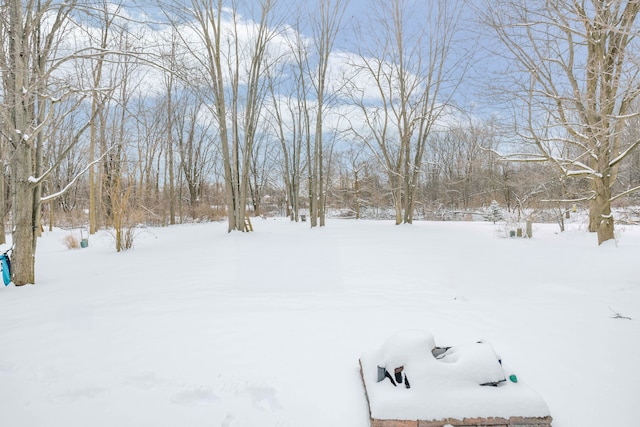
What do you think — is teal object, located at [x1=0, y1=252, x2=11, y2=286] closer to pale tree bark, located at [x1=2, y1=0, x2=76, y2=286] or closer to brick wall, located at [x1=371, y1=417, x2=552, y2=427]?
pale tree bark, located at [x1=2, y1=0, x2=76, y2=286]

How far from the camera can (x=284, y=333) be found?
3.09 m

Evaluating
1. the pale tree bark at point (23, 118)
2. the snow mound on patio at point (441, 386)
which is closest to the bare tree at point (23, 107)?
the pale tree bark at point (23, 118)

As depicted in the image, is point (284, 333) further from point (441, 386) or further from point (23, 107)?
point (23, 107)

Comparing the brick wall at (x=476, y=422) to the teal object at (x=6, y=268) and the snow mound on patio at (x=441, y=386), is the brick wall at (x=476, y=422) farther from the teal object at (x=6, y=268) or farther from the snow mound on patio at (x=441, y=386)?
the teal object at (x=6, y=268)

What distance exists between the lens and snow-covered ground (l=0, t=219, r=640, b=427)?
6.70 feet

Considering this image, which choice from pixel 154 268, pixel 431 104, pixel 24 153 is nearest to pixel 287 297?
pixel 154 268

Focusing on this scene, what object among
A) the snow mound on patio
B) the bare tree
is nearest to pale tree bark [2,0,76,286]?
the bare tree

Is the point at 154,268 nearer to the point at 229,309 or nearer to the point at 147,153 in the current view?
the point at 229,309

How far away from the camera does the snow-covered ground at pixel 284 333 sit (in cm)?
204

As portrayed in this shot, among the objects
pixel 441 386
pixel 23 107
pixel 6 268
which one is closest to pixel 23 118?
pixel 23 107

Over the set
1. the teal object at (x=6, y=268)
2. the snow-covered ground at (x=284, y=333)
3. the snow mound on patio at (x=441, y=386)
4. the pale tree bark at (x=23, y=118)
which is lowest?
the snow-covered ground at (x=284, y=333)

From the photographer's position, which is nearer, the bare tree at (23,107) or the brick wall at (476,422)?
the brick wall at (476,422)

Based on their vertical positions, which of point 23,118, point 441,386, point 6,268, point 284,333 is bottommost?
point 284,333

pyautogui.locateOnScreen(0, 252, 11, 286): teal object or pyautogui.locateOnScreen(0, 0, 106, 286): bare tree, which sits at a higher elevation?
pyautogui.locateOnScreen(0, 0, 106, 286): bare tree
